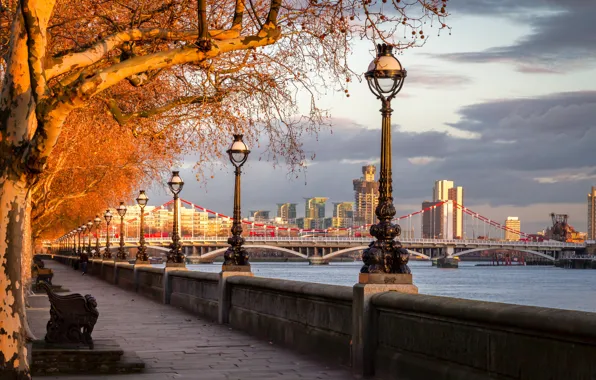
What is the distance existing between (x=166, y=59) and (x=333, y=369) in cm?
495

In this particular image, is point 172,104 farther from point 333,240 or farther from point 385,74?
point 333,240

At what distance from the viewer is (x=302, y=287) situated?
16.1 m

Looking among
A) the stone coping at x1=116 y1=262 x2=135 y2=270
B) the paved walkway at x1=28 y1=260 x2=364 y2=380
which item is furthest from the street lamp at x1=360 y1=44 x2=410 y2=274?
the stone coping at x1=116 y1=262 x2=135 y2=270

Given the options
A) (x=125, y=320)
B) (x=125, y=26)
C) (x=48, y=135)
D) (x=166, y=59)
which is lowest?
(x=125, y=320)

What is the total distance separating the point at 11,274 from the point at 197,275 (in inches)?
628

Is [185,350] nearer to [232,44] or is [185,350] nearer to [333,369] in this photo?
[333,369]

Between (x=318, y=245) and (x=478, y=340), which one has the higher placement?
(x=478, y=340)

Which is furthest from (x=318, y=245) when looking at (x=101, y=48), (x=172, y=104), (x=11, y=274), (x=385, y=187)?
(x=11, y=274)

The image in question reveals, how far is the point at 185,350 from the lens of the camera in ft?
55.9

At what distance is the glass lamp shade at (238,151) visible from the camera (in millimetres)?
22828

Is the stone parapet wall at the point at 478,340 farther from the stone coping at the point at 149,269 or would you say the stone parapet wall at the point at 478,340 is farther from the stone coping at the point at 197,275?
the stone coping at the point at 149,269

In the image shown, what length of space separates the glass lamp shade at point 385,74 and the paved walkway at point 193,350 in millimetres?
3936

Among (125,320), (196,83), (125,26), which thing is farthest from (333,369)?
(125,320)

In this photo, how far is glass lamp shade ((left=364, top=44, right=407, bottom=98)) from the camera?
45.2 feet
